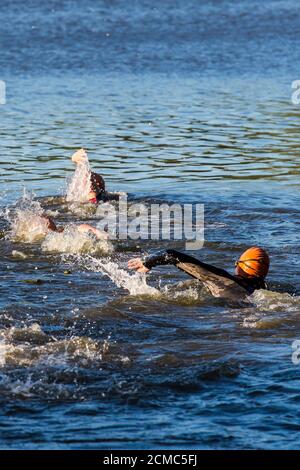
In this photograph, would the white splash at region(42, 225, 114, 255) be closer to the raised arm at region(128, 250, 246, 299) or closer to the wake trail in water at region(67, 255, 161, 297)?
the wake trail in water at region(67, 255, 161, 297)

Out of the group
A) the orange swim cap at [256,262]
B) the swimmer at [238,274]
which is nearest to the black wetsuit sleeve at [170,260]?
the swimmer at [238,274]

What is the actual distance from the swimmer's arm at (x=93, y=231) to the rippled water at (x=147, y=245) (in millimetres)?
176

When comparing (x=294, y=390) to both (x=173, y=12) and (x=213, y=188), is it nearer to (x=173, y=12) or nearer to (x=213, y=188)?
(x=213, y=188)

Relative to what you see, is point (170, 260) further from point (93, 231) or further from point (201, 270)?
point (93, 231)

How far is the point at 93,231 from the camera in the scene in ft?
43.6

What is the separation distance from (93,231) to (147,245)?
0.89 m

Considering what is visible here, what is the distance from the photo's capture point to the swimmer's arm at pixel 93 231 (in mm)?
13197

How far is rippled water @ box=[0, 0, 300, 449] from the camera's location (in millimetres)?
8281

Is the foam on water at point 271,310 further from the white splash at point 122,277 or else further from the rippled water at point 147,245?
the white splash at point 122,277

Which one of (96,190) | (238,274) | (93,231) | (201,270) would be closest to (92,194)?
(96,190)

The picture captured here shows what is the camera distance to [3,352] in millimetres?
9227

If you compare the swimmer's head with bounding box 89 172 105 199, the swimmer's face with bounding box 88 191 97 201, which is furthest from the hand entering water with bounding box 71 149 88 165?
the swimmer's face with bounding box 88 191 97 201

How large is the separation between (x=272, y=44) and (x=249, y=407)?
89.5ft
